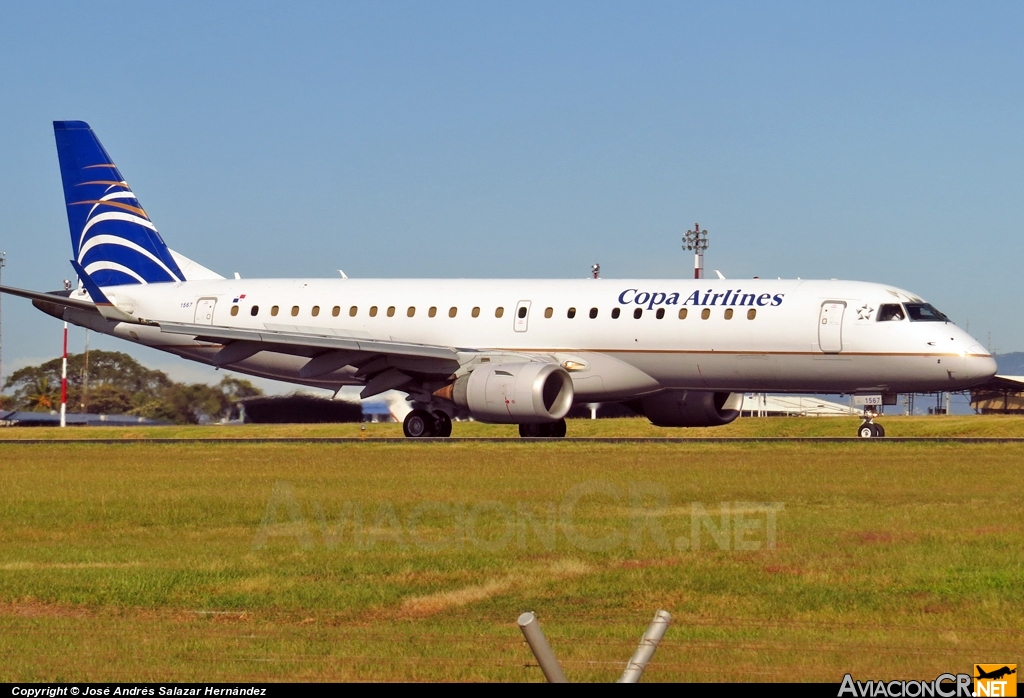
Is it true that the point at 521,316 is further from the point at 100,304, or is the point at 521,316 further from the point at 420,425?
the point at 100,304

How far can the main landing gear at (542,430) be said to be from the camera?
35281 mm

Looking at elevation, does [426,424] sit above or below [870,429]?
below

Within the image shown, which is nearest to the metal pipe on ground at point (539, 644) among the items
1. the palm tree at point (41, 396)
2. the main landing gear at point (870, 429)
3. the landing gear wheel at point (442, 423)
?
the main landing gear at point (870, 429)

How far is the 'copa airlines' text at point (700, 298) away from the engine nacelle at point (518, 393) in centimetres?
247

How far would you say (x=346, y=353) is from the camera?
33844 millimetres

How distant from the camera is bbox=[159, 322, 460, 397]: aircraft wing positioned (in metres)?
33.0

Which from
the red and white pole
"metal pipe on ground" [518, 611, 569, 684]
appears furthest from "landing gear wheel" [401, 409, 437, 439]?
"metal pipe on ground" [518, 611, 569, 684]

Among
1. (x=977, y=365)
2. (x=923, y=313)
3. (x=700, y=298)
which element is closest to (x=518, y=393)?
(x=700, y=298)

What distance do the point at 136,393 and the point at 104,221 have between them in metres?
6.61

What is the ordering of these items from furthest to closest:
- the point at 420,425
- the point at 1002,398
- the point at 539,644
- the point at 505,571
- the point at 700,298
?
1. the point at 1002,398
2. the point at 420,425
3. the point at 700,298
4. the point at 505,571
5. the point at 539,644

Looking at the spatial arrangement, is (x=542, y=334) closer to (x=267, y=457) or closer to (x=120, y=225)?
(x=267, y=457)

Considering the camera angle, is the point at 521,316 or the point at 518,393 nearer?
the point at 518,393

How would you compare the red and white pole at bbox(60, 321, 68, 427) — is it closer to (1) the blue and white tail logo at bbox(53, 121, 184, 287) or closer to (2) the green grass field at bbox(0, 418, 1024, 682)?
(1) the blue and white tail logo at bbox(53, 121, 184, 287)

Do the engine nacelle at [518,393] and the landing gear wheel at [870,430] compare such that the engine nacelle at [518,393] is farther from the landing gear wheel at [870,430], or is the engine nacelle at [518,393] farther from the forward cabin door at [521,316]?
the landing gear wheel at [870,430]
